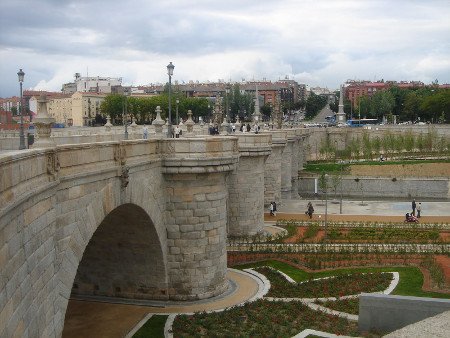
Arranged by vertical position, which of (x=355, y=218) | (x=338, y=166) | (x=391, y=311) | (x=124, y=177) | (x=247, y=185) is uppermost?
(x=124, y=177)

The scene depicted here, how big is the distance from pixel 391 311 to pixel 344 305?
2646mm

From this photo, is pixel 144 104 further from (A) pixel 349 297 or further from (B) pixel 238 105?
(A) pixel 349 297

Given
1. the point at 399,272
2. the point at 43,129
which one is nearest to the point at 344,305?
the point at 399,272

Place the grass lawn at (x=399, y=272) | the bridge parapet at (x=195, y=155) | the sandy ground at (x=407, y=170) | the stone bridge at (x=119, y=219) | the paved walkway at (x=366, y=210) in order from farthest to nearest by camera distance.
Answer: the sandy ground at (x=407, y=170) < the paved walkway at (x=366, y=210) < the grass lawn at (x=399, y=272) < the bridge parapet at (x=195, y=155) < the stone bridge at (x=119, y=219)

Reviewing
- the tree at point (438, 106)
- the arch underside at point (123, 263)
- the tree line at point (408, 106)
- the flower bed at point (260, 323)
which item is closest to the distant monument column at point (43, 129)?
the arch underside at point (123, 263)

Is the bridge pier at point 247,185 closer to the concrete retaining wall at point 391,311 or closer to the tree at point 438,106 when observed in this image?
the concrete retaining wall at point 391,311

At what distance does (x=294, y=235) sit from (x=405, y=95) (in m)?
99.7

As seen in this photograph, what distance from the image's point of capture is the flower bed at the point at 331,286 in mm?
23469

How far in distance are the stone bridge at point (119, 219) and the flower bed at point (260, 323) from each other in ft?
7.46

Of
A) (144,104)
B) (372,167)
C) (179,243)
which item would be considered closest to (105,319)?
(179,243)

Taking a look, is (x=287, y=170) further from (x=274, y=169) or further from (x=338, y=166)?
(x=338, y=166)

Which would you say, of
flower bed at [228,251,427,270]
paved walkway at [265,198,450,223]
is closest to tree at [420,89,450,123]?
paved walkway at [265,198,450,223]

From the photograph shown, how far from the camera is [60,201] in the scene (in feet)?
41.5

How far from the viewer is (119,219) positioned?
20641mm
